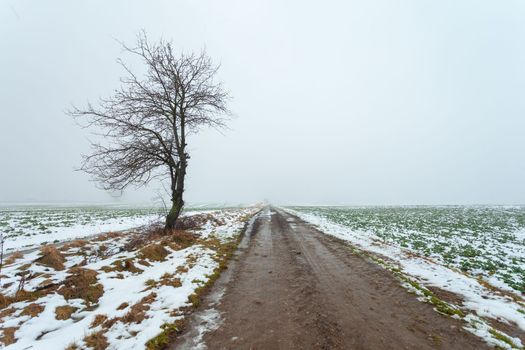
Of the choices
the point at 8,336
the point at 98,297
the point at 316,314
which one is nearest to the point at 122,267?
the point at 98,297

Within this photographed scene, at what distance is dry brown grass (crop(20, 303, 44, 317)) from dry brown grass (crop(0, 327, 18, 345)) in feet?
2.05

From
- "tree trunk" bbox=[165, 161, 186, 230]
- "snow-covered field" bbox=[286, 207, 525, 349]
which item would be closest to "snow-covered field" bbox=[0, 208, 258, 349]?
"tree trunk" bbox=[165, 161, 186, 230]

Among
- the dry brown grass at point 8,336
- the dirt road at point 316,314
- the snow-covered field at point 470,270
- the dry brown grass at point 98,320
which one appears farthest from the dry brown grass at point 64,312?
the snow-covered field at point 470,270

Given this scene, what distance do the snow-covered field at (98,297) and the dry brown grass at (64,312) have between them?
2 cm

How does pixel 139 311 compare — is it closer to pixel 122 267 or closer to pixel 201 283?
pixel 201 283

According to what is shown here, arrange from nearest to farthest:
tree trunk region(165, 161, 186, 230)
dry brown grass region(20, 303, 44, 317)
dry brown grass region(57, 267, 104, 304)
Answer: dry brown grass region(20, 303, 44, 317)
dry brown grass region(57, 267, 104, 304)
tree trunk region(165, 161, 186, 230)

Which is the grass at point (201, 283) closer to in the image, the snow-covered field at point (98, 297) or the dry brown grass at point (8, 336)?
the snow-covered field at point (98, 297)

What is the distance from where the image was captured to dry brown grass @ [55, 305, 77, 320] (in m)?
6.80

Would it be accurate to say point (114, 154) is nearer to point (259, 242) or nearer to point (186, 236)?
point (186, 236)

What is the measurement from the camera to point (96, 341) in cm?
561

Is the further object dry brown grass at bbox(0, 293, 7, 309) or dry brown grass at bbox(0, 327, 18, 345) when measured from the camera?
dry brown grass at bbox(0, 293, 7, 309)

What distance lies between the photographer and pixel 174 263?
11.6 m

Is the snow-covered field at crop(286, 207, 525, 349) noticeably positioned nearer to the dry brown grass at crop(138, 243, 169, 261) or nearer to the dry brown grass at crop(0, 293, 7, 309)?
the dry brown grass at crop(138, 243, 169, 261)

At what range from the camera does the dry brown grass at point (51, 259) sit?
10.7 meters
